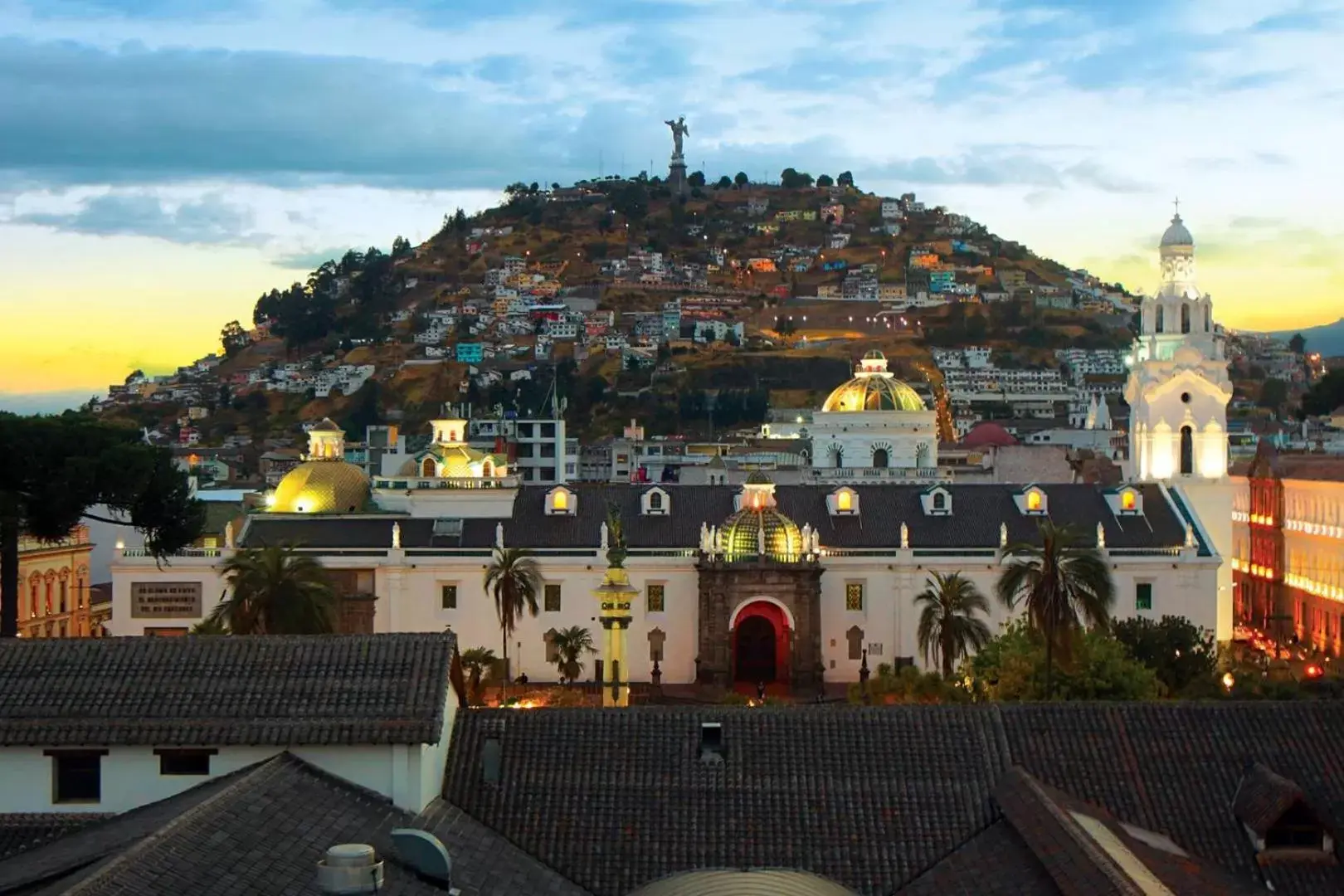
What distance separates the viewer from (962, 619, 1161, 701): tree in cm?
4269

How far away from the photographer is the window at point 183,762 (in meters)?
21.7

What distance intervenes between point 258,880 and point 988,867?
7.57 metres

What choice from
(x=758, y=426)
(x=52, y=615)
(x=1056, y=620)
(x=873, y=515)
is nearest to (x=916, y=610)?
(x=873, y=515)

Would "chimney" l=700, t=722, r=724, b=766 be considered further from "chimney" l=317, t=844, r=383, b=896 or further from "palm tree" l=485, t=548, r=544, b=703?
"palm tree" l=485, t=548, r=544, b=703

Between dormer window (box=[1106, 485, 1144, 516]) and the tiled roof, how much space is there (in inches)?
1886

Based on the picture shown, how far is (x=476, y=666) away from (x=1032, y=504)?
26308mm

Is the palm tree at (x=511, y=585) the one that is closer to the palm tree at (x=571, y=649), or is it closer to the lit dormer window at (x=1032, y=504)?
the palm tree at (x=571, y=649)

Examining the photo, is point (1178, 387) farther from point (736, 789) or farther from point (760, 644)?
point (736, 789)

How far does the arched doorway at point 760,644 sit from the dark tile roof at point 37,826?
47.8 m

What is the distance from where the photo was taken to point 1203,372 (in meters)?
79.1

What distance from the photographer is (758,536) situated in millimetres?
68312

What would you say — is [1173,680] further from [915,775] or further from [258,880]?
[258,880]

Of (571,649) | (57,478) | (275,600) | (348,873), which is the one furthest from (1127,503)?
(348,873)

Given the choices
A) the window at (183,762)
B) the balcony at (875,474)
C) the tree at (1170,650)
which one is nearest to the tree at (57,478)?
the tree at (1170,650)
